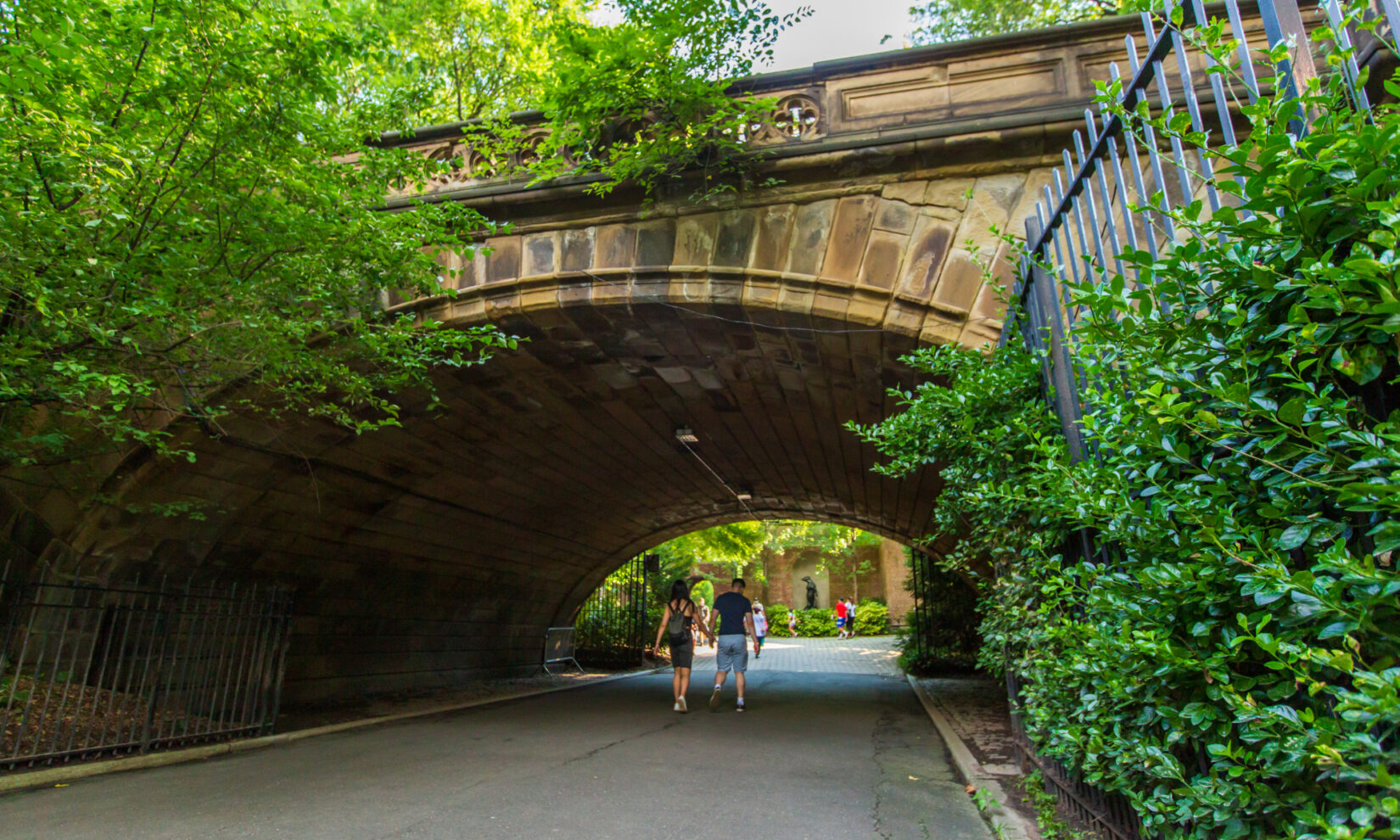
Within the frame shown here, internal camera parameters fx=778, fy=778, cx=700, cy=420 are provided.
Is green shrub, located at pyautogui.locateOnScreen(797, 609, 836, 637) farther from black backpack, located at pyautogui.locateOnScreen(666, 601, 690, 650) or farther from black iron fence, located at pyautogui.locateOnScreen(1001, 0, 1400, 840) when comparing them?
black iron fence, located at pyautogui.locateOnScreen(1001, 0, 1400, 840)

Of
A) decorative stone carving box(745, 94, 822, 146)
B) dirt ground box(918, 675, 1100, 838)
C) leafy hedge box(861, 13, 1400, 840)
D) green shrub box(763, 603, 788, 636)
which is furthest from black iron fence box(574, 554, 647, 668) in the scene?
leafy hedge box(861, 13, 1400, 840)

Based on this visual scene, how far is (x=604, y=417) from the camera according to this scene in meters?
9.95

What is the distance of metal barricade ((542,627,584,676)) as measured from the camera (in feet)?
55.4

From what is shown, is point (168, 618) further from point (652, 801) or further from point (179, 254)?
point (652, 801)

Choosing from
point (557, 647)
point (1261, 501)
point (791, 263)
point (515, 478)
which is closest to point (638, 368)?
A: point (791, 263)

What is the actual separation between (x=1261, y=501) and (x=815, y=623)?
1254 inches

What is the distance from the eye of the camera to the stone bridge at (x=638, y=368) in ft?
19.0

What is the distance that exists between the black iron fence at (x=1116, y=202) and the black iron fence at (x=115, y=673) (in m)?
6.83

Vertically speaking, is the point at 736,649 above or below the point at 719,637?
below

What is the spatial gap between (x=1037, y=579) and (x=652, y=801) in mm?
2785

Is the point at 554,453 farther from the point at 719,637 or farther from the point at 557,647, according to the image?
the point at 557,647

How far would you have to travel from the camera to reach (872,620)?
30922mm

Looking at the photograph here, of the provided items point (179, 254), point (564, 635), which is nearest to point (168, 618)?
point (179, 254)

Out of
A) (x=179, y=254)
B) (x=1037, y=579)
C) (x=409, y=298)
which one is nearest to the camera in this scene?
(x=1037, y=579)
